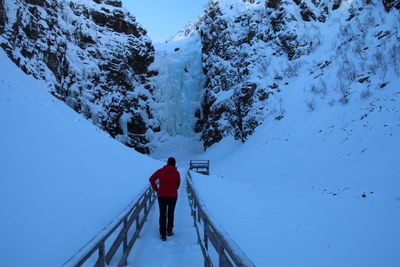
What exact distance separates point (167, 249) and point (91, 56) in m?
33.1

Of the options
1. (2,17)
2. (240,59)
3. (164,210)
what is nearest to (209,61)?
(240,59)

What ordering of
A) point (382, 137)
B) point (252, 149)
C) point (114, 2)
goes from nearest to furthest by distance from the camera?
point (382, 137)
point (252, 149)
point (114, 2)

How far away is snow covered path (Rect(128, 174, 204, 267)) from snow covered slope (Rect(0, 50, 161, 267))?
3.01ft

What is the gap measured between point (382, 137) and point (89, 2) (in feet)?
125

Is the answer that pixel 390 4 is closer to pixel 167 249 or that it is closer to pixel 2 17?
pixel 167 249

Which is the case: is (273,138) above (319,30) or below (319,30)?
below

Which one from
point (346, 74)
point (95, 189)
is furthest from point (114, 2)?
point (95, 189)

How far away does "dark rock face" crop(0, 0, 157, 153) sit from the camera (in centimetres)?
2262

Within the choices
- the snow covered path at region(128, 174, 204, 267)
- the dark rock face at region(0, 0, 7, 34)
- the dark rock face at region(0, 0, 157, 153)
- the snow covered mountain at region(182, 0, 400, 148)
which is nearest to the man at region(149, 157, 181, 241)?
the snow covered path at region(128, 174, 204, 267)

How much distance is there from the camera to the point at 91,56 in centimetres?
3391

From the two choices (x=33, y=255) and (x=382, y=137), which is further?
(x=382, y=137)

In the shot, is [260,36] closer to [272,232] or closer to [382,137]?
[382,137]

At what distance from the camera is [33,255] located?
3.87 meters

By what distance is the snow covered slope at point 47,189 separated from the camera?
4.07 m
